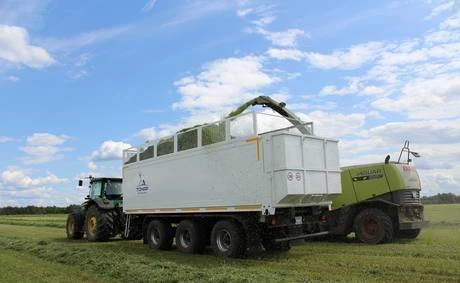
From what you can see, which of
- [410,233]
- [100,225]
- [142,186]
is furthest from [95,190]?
[410,233]

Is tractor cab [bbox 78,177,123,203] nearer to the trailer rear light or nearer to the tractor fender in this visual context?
the tractor fender

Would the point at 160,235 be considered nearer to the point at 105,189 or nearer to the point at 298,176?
the point at 298,176

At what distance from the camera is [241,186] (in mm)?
11656

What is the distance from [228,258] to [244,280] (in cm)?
347

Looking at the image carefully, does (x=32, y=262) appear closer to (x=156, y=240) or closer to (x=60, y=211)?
(x=156, y=240)

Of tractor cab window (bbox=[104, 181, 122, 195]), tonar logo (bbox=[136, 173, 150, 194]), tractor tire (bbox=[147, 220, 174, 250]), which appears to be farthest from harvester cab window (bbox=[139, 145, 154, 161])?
tractor cab window (bbox=[104, 181, 122, 195])

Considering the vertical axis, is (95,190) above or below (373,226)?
above

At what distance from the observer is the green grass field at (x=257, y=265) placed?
8.88m

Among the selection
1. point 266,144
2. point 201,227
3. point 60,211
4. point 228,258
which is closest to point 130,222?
point 201,227

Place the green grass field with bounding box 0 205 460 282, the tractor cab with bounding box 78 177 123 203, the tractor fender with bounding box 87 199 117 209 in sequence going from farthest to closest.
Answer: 1. the tractor cab with bounding box 78 177 123 203
2. the tractor fender with bounding box 87 199 117 209
3. the green grass field with bounding box 0 205 460 282

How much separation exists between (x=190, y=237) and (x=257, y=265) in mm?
3062

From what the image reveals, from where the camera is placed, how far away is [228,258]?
11.8 metres

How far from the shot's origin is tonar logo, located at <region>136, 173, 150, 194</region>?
15.3 meters

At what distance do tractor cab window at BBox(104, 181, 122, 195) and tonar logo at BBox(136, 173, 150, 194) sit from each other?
4272 millimetres
